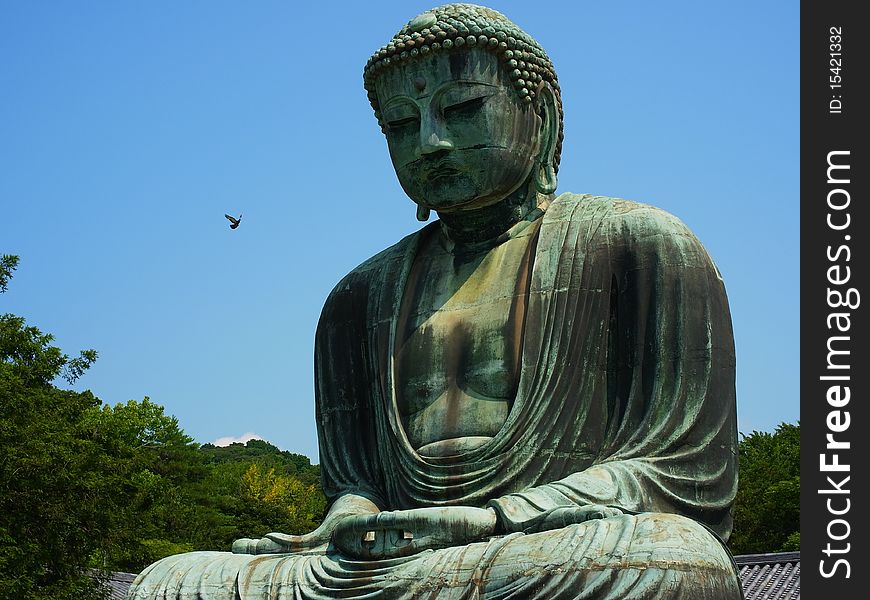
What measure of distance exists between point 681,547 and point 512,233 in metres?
2.89

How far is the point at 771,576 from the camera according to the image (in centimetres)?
2258

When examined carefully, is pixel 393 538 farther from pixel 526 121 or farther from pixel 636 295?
pixel 526 121

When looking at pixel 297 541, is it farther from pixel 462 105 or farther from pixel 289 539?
pixel 462 105

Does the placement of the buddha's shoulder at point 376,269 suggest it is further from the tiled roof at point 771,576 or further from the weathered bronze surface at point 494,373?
the tiled roof at point 771,576

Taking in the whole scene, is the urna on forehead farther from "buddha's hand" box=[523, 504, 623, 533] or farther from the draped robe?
"buddha's hand" box=[523, 504, 623, 533]

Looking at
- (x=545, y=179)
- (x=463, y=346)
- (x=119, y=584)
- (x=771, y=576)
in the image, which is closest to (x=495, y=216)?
(x=545, y=179)

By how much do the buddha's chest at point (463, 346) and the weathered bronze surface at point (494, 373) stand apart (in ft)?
0.04

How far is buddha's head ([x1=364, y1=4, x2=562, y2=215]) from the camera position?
30.9ft

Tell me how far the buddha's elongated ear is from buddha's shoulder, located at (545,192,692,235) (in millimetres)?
159

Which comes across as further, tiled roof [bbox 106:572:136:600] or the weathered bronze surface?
tiled roof [bbox 106:572:136:600]

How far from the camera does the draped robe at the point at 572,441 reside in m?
7.64

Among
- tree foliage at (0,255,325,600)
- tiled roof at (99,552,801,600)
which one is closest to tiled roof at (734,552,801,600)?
tiled roof at (99,552,801,600)

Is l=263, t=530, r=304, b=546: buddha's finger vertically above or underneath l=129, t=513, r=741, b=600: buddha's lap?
above

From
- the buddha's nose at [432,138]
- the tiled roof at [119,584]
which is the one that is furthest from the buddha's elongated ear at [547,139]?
the tiled roof at [119,584]
